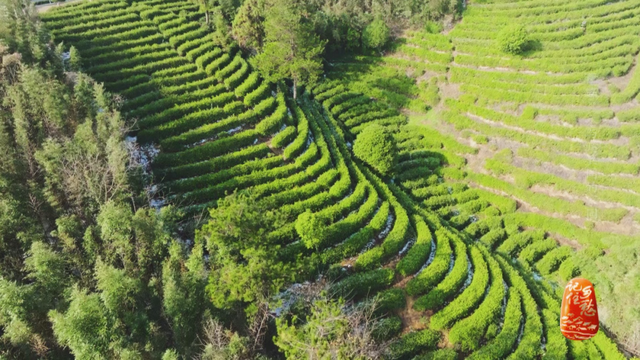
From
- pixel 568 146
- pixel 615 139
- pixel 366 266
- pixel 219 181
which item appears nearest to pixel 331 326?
pixel 366 266

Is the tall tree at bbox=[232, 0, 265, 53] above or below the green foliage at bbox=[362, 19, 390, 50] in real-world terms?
above

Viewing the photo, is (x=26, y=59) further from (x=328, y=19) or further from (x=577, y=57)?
(x=577, y=57)

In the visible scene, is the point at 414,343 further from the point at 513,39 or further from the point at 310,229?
the point at 513,39

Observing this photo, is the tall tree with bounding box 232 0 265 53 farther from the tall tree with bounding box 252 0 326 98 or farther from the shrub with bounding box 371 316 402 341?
the shrub with bounding box 371 316 402 341

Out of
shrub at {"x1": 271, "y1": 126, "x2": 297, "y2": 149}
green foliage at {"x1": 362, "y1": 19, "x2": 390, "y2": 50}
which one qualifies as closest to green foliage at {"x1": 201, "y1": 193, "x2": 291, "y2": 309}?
shrub at {"x1": 271, "y1": 126, "x2": 297, "y2": 149}

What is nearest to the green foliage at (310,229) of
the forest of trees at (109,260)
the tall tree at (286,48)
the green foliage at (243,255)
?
the forest of trees at (109,260)

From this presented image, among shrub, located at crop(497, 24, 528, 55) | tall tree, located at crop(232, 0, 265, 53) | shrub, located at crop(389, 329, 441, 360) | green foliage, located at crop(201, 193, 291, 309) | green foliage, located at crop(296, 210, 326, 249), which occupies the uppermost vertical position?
tall tree, located at crop(232, 0, 265, 53)

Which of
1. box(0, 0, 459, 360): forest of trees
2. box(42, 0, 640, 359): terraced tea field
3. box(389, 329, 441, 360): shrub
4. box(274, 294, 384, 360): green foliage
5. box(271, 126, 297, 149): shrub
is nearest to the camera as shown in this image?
box(274, 294, 384, 360): green foliage
